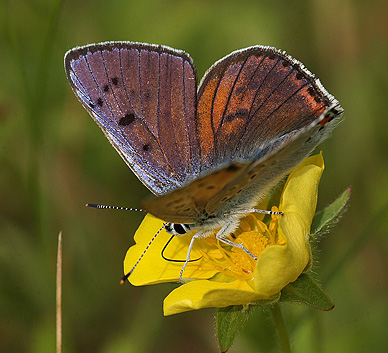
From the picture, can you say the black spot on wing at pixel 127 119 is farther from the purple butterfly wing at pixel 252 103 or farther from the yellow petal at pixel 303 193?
the yellow petal at pixel 303 193

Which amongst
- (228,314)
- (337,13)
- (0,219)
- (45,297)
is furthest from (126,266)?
(337,13)

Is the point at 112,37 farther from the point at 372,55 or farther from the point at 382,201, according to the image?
the point at 382,201

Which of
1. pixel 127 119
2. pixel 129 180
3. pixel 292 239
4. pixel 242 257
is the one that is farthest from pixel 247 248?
pixel 129 180

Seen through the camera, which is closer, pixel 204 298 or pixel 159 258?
pixel 204 298

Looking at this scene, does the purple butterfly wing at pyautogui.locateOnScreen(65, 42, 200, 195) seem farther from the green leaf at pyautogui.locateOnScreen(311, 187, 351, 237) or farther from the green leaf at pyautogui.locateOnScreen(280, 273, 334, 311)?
the green leaf at pyautogui.locateOnScreen(280, 273, 334, 311)

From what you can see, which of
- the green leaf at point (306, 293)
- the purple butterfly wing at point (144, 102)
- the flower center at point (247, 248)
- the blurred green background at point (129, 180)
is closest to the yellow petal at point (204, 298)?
the green leaf at point (306, 293)

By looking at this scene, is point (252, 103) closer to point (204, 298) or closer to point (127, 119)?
point (127, 119)
